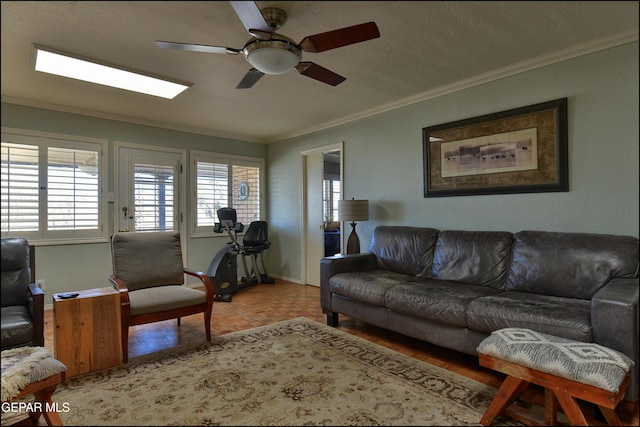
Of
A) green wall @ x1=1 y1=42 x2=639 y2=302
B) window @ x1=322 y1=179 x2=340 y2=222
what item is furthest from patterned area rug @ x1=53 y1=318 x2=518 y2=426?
window @ x1=322 y1=179 x2=340 y2=222

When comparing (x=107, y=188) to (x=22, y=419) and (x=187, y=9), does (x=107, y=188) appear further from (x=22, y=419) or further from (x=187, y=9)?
(x=187, y=9)

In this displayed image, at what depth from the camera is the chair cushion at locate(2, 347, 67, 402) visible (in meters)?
1.27

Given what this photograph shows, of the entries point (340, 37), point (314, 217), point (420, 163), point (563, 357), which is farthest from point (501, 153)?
point (314, 217)

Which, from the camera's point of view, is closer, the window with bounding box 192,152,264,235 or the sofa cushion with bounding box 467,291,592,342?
the sofa cushion with bounding box 467,291,592,342

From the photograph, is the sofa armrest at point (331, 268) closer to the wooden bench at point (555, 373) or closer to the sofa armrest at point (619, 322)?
the wooden bench at point (555, 373)

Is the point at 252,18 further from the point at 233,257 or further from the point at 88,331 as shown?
the point at 233,257

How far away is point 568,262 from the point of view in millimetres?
2320

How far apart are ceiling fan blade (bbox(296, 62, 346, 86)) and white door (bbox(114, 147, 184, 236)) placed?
2.99 metres

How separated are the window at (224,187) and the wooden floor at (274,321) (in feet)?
4.23

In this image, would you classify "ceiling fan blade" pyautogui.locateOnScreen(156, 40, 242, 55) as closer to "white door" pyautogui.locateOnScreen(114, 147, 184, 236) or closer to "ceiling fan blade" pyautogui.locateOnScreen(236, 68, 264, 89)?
"ceiling fan blade" pyautogui.locateOnScreen(236, 68, 264, 89)

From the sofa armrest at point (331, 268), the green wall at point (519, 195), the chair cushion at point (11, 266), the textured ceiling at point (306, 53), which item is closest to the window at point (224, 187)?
the green wall at point (519, 195)

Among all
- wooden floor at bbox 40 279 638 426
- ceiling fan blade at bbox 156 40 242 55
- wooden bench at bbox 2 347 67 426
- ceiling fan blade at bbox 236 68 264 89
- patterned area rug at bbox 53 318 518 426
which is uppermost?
ceiling fan blade at bbox 236 68 264 89

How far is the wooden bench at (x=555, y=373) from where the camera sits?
1.27 meters

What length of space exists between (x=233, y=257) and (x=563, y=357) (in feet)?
12.4
